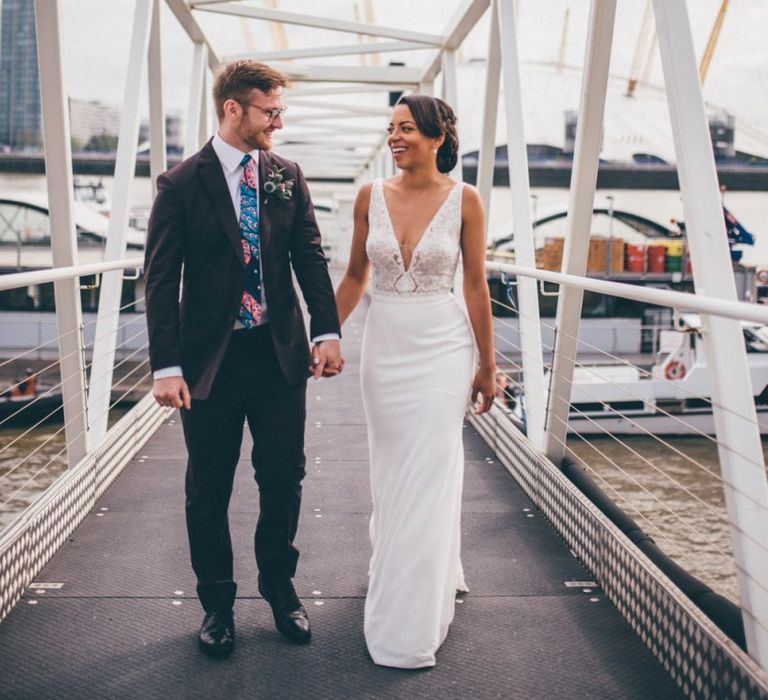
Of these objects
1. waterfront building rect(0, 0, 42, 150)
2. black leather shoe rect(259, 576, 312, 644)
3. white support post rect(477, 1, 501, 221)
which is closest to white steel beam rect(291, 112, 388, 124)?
waterfront building rect(0, 0, 42, 150)

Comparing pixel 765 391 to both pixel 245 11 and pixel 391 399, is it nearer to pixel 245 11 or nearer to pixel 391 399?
pixel 245 11

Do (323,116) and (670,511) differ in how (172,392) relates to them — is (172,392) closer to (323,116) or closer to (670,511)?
(670,511)

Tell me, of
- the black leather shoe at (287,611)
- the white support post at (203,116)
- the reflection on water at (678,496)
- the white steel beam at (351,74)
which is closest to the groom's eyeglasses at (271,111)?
the black leather shoe at (287,611)

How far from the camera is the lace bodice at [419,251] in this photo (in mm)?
2238

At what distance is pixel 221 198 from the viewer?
2.01m

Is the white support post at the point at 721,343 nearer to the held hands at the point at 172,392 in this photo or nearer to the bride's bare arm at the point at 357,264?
the bride's bare arm at the point at 357,264

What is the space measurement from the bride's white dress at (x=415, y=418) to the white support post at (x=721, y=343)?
1.84 feet

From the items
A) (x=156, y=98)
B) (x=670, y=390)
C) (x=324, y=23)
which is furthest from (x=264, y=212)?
(x=670, y=390)

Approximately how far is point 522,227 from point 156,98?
7.85ft

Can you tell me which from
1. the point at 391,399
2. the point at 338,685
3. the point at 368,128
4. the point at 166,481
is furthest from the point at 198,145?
the point at 368,128

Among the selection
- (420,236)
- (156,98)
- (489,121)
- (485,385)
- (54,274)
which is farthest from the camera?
(489,121)

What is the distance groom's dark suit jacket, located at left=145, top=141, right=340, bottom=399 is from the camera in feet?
6.51

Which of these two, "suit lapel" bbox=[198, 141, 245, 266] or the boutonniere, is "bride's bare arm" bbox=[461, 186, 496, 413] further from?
"suit lapel" bbox=[198, 141, 245, 266]

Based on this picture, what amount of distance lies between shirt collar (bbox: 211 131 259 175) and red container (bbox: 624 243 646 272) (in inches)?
960
